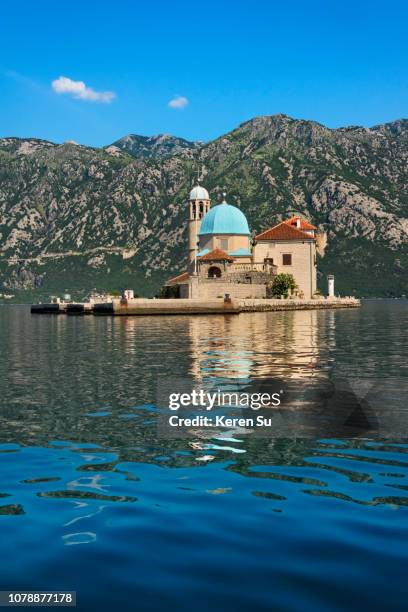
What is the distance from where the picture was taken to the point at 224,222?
123 meters

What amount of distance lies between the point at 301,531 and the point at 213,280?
104m

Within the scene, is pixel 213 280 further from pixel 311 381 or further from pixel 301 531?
pixel 301 531

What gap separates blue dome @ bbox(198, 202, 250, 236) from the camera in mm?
122875

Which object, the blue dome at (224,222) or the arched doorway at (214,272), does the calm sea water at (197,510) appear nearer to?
the arched doorway at (214,272)

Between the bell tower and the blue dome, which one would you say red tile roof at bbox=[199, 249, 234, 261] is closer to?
the blue dome

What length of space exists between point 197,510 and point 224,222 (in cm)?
11501

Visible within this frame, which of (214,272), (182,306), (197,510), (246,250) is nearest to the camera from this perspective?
(197,510)

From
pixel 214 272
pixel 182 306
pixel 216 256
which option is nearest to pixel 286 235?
pixel 216 256

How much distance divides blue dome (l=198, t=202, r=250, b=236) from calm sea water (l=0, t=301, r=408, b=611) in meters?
103

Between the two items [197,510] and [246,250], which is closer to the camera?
[197,510]

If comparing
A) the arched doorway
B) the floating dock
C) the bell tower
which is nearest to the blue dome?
the bell tower

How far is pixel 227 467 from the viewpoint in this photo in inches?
476

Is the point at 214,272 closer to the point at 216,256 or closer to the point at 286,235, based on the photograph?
the point at 216,256

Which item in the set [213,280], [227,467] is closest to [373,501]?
[227,467]
